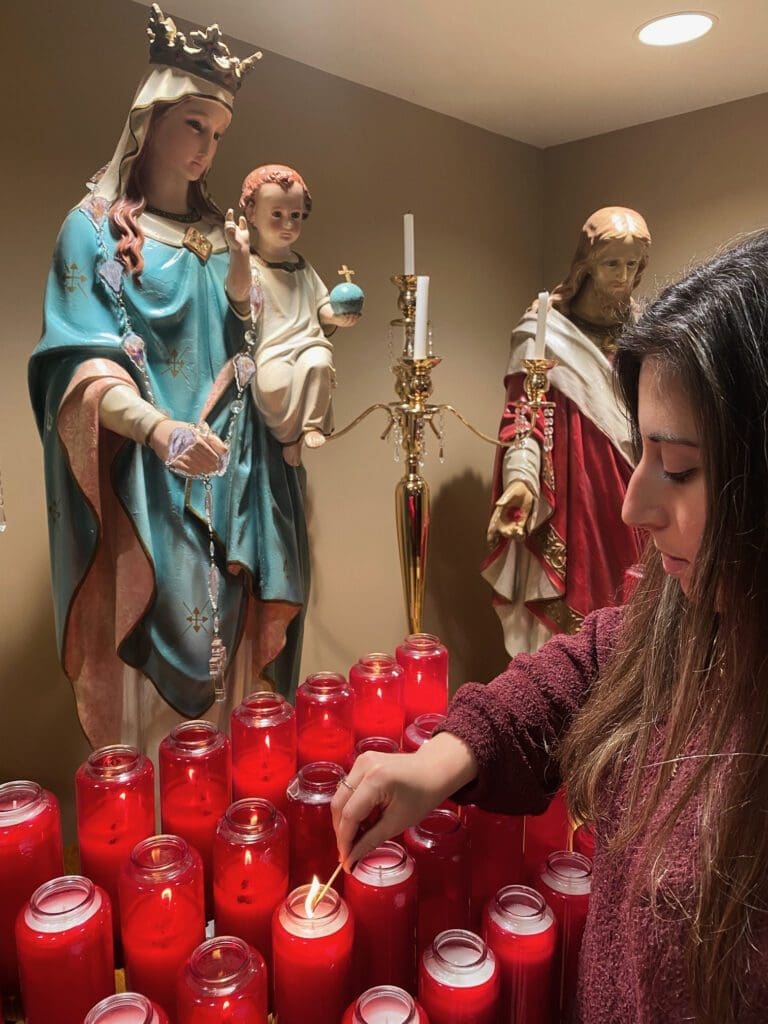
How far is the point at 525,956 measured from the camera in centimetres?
57

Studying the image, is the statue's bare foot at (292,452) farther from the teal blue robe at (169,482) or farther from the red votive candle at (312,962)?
the red votive candle at (312,962)

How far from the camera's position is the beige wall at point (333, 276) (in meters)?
1.23

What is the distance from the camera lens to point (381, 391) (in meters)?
1.77

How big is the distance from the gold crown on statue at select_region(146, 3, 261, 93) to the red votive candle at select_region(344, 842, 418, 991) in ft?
3.38

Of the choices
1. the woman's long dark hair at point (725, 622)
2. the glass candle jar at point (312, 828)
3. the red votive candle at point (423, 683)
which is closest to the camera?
the woman's long dark hair at point (725, 622)

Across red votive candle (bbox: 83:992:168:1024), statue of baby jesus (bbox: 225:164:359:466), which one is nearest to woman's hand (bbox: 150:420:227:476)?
statue of baby jesus (bbox: 225:164:359:466)

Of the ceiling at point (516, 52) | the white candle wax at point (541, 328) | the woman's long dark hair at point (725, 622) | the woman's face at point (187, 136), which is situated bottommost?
the woman's long dark hair at point (725, 622)

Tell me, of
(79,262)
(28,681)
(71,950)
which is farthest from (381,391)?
(71,950)

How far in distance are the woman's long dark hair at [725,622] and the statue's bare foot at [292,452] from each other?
789mm

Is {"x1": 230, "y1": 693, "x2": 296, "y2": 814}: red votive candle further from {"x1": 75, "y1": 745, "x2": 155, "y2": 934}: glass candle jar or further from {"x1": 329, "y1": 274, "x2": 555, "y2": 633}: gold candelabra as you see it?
{"x1": 329, "y1": 274, "x2": 555, "y2": 633}: gold candelabra

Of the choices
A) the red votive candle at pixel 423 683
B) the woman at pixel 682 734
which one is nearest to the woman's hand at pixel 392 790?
the woman at pixel 682 734

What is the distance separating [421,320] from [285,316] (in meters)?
0.22

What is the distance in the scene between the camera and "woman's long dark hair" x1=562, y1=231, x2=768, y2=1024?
1.50 feet

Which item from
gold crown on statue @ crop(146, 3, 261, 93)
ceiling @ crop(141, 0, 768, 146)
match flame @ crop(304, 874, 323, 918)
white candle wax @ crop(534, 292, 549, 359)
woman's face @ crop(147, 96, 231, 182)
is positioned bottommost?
match flame @ crop(304, 874, 323, 918)
